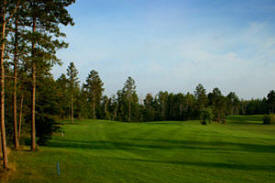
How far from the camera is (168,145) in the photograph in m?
27.7

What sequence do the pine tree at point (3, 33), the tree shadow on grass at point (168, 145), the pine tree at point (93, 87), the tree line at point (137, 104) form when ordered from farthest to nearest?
1. the pine tree at point (93, 87)
2. the tree line at point (137, 104)
3. the tree shadow on grass at point (168, 145)
4. the pine tree at point (3, 33)

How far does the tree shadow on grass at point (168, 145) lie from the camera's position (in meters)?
24.6

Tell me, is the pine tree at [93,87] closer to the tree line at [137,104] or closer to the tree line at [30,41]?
the tree line at [137,104]

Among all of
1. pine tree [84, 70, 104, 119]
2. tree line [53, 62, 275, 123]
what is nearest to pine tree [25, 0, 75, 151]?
tree line [53, 62, 275, 123]

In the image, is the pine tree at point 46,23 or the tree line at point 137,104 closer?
the pine tree at point 46,23

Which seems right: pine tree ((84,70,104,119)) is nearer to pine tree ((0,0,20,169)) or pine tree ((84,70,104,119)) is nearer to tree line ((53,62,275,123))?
tree line ((53,62,275,123))

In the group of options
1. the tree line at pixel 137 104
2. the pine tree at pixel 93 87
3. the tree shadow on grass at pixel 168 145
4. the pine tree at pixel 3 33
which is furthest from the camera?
the pine tree at pixel 93 87

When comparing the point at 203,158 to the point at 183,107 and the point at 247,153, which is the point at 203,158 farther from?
the point at 183,107

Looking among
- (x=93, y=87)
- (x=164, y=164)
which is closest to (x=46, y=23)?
(x=164, y=164)

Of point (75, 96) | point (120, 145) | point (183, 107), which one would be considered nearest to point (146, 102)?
point (183, 107)

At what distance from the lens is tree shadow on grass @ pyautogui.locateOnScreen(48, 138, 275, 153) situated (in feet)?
80.8

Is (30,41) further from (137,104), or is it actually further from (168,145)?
(137,104)

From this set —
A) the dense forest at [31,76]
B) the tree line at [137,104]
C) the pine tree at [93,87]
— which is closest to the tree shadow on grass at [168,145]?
the dense forest at [31,76]

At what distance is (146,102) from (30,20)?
367ft
